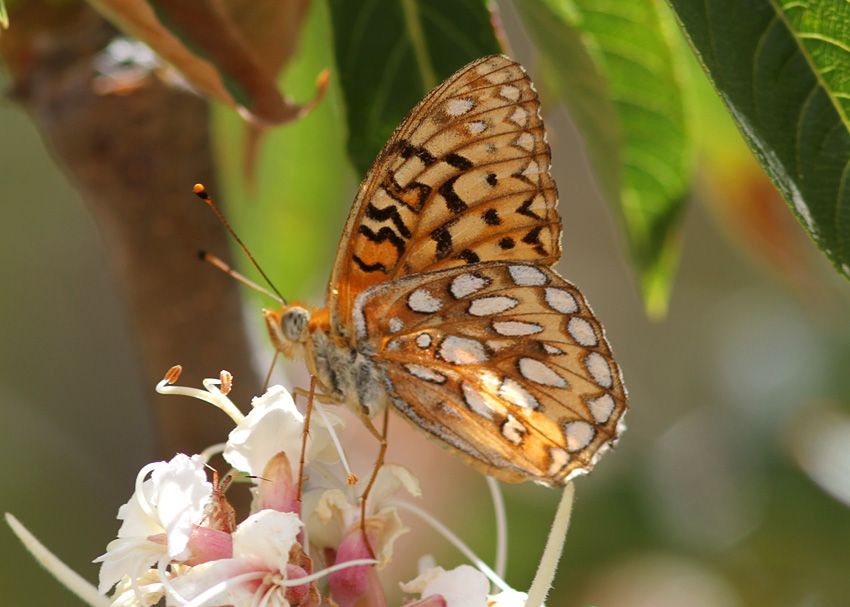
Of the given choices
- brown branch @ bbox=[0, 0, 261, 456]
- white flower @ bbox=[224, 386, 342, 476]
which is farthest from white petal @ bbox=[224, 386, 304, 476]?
brown branch @ bbox=[0, 0, 261, 456]

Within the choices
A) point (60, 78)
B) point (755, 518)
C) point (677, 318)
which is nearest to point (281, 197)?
point (60, 78)

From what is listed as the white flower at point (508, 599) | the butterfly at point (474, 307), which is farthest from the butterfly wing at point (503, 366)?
the white flower at point (508, 599)

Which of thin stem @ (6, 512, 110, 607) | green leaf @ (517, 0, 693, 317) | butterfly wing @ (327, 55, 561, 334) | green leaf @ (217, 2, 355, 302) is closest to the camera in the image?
thin stem @ (6, 512, 110, 607)

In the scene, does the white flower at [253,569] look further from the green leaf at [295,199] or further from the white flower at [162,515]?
the green leaf at [295,199]

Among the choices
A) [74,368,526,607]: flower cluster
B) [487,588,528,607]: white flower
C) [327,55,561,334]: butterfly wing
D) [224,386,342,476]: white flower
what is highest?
[327,55,561,334]: butterfly wing

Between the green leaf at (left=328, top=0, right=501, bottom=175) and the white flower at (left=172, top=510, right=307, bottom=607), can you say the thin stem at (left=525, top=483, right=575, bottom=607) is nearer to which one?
the white flower at (left=172, top=510, right=307, bottom=607)

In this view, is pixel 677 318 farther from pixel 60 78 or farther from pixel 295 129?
pixel 60 78

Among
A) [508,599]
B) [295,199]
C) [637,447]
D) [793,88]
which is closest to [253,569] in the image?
[508,599]
